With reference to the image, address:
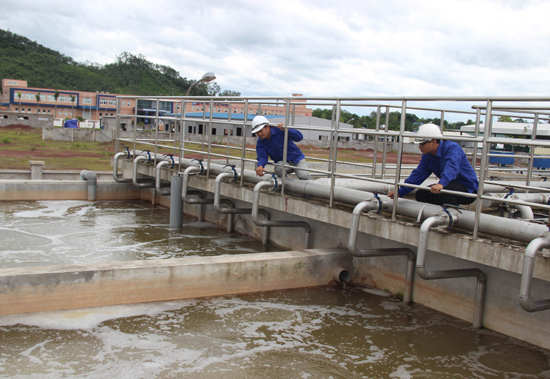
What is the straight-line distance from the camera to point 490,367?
4.66 metres

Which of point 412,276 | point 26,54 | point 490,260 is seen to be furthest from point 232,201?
point 26,54

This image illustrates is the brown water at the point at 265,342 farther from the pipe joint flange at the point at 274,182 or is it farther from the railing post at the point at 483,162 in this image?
the pipe joint flange at the point at 274,182

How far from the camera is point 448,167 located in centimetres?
523

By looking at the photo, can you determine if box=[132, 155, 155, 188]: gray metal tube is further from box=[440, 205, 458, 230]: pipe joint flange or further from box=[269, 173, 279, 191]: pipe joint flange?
box=[440, 205, 458, 230]: pipe joint flange

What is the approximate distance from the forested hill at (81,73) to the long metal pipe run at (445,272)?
312ft

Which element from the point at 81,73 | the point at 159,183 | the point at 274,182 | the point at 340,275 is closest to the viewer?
the point at 340,275

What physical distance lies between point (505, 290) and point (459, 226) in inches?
31.6

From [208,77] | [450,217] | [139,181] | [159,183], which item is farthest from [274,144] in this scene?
[208,77]

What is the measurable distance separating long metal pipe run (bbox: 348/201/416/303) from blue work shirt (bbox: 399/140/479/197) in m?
0.61

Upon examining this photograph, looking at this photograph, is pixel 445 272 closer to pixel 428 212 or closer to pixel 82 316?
pixel 428 212

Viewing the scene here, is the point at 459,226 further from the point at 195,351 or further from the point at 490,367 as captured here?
the point at 195,351

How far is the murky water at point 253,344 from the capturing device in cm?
434

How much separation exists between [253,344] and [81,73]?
114 meters

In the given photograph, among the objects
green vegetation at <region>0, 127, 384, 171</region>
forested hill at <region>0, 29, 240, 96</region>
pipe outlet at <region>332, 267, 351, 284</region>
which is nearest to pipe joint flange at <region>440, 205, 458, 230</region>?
pipe outlet at <region>332, 267, 351, 284</region>
